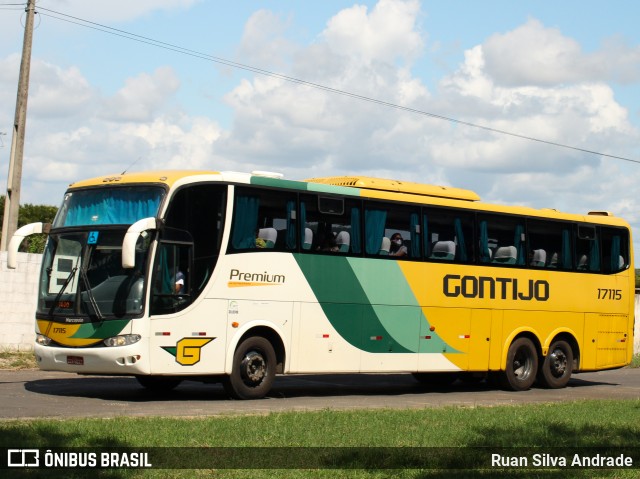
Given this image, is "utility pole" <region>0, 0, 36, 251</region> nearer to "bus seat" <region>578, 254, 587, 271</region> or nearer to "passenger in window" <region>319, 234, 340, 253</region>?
"passenger in window" <region>319, 234, 340, 253</region>

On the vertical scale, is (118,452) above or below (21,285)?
below

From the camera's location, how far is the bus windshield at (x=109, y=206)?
1634 centimetres

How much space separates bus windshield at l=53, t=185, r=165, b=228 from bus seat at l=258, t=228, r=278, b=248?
1.86m

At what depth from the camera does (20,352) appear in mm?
23797

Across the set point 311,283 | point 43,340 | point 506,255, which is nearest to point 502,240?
point 506,255

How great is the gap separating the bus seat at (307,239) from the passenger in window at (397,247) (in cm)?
192

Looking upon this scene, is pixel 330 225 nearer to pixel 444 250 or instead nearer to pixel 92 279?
pixel 444 250

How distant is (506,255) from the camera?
21594mm

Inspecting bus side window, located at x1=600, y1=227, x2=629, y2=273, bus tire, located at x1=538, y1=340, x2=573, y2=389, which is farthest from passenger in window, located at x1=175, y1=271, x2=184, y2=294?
bus side window, located at x1=600, y1=227, x2=629, y2=273

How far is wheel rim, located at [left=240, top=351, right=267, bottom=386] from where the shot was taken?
17172 millimetres

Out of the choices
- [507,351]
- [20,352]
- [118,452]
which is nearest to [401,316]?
[507,351]

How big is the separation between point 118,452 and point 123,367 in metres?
6.20

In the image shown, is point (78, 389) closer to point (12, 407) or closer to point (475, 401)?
point (12, 407)

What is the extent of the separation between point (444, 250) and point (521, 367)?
11.1 feet
